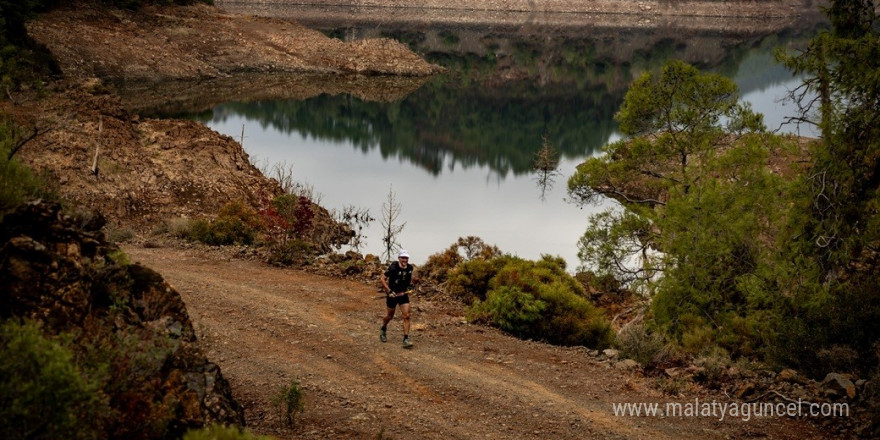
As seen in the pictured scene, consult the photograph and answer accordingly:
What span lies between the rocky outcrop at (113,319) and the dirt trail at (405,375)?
6.14 feet

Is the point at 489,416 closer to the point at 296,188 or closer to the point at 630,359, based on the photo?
the point at 630,359

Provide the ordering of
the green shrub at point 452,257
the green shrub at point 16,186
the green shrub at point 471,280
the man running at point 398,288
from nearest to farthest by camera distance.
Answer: the green shrub at point 16,186, the man running at point 398,288, the green shrub at point 471,280, the green shrub at point 452,257

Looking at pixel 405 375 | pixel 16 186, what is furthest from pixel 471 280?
pixel 16 186

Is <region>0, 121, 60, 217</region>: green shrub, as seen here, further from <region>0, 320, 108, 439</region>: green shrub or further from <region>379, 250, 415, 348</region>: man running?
<region>379, 250, 415, 348</region>: man running

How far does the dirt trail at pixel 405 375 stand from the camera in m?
12.3

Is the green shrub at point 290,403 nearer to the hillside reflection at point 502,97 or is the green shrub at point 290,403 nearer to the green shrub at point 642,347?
the green shrub at point 642,347

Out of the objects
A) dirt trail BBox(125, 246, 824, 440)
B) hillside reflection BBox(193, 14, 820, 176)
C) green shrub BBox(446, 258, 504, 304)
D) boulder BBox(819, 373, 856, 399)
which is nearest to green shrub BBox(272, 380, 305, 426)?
dirt trail BBox(125, 246, 824, 440)

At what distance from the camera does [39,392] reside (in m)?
7.30

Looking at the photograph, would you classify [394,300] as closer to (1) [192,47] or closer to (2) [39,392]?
(2) [39,392]

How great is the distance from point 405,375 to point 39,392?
756 centimetres

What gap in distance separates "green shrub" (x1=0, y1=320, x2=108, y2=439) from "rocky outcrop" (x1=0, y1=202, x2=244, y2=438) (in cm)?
75

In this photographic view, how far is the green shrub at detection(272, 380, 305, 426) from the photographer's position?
11891 millimetres

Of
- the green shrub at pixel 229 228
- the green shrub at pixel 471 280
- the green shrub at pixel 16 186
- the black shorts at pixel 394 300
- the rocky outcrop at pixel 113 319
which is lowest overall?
the green shrub at pixel 229 228

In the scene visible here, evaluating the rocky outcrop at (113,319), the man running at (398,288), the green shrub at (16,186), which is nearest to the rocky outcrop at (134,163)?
the man running at (398,288)
